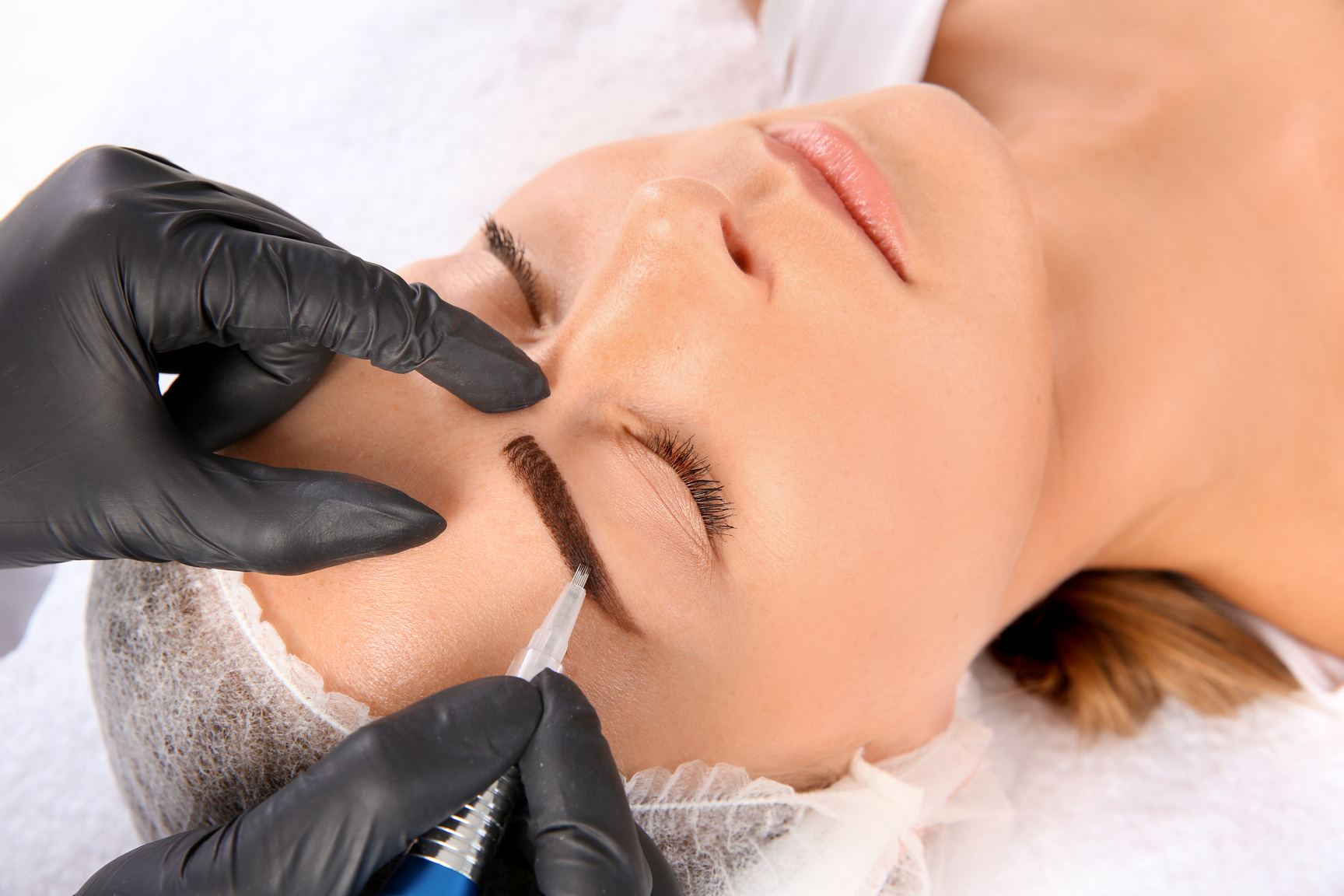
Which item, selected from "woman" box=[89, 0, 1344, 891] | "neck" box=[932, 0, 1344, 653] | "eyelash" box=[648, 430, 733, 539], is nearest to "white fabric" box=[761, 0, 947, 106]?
"neck" box=[932, 0, 1344, 653]

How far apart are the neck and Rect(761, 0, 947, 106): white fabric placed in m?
0.32

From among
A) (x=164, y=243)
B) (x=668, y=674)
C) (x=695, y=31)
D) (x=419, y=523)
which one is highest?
(x=695, y=31)

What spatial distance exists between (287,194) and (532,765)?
1.46 meters

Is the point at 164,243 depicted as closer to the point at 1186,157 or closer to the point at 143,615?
the point at 143,615

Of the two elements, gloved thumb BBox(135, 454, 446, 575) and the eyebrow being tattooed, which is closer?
gloved thumb BBox(135, 454, 446, 575)

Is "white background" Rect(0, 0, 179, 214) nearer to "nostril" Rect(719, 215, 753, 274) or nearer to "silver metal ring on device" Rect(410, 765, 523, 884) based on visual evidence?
"nostril" Rect(719, 215, 753, 274)

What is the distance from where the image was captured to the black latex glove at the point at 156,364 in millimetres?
809

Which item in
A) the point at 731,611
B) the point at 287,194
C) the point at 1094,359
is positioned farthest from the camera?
the point at 287,194

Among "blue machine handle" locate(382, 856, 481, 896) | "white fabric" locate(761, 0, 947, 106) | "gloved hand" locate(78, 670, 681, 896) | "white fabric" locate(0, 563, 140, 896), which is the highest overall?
"white fabric" locate(761, 0, 947, 106)

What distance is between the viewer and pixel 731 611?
0.89 metres

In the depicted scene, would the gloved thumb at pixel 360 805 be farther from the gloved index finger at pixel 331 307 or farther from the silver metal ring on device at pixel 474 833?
the gloved index finger at pixel 331 307

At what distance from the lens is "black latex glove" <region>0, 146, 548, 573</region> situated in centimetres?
81

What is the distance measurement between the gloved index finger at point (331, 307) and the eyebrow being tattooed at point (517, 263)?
0.56ft

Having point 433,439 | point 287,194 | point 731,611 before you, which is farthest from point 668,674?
point 287,194
